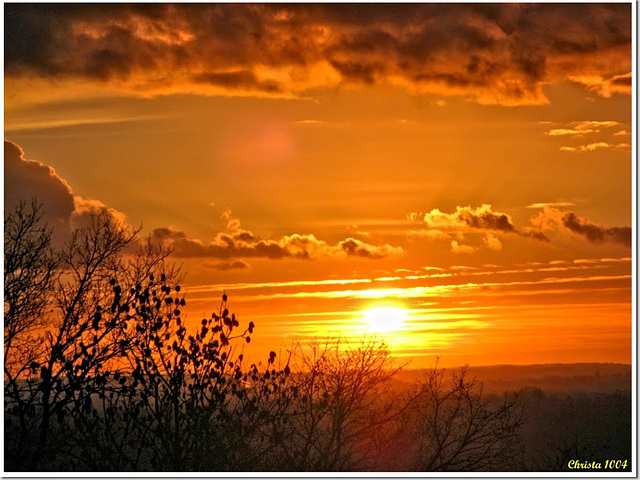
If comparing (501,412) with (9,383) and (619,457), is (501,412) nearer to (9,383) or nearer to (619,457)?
(619,457)

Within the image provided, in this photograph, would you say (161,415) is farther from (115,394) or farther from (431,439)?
(431,439)

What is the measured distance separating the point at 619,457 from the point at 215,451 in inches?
315

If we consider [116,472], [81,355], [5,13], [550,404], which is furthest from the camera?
[550,404]

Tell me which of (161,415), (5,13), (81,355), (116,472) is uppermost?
(5,13)

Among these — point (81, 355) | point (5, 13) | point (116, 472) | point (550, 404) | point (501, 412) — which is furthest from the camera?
point (550, 404)

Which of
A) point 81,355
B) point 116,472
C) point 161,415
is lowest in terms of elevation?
point 116,472

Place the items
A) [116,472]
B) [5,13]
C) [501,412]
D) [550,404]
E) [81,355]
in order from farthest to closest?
[550,404] → [501,412] → [5,13] → [81,355] → [116,472]

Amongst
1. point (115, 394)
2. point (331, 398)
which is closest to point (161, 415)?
point (115, 394)

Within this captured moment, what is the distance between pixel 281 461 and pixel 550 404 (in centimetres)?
912

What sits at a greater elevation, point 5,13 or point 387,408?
point 5,13

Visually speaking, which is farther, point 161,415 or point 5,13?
point 5,13

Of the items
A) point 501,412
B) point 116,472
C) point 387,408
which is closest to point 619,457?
point 501,412

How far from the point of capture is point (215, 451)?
17375 millimetres

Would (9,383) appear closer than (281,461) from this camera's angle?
Yes
